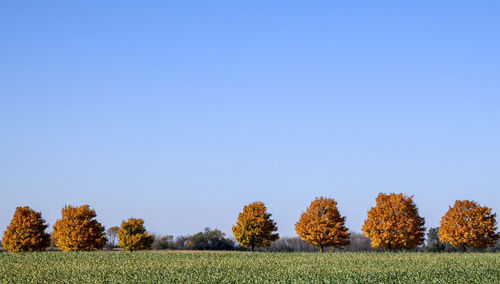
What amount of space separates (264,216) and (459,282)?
54257 millimetres

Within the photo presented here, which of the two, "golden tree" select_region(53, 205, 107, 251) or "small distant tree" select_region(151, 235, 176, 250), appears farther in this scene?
"small distant tree" select_region(151, 235, 176, 250)

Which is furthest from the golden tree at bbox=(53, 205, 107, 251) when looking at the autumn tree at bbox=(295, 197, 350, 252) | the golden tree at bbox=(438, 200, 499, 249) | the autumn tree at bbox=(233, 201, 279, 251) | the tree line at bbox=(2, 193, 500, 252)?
the golden tree at bbox=(438, 200, 499, 249)

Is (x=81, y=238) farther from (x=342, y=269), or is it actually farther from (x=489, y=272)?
(x=489, y=272)

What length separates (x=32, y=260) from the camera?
6412 cm

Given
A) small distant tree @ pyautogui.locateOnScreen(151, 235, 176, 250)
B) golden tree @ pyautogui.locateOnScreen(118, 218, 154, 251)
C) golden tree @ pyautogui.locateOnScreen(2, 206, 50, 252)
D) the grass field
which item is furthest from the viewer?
small distant tree @ pyautogui.locateOnScreen(151, 235, 176, 250)

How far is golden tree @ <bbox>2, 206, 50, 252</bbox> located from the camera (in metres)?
90.8

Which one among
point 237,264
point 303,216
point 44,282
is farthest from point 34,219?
point 44,282

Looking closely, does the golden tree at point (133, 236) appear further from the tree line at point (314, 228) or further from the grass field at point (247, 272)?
the grass field at point (247, 272)

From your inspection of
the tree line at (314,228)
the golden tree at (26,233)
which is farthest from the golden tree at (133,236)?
the golden tree at (26,233)

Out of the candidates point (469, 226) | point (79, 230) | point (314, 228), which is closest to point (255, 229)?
point (314, 228)

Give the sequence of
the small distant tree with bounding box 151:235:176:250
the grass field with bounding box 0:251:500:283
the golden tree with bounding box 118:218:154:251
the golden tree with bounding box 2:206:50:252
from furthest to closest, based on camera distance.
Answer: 1. the small distant tree with bounding box 151:235:176:250
2. the golden tree with bounding box 2:206:50:252
3. the golden tree with bounding box 118:218:154:251
4. the grass field with bounding box 0:251:500:283

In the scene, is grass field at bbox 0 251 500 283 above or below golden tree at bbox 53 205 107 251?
below

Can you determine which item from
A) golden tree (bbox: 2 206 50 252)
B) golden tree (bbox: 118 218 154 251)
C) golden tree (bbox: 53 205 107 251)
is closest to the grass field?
golden tree (bbox: 118 218 154 251)

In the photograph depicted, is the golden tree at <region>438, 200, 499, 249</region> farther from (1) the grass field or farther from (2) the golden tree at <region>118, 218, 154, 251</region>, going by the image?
(2) the golden tree at <region>118, 218, 154, 251</region>
